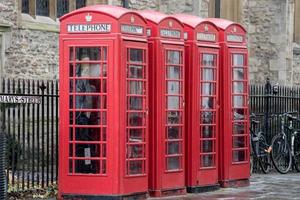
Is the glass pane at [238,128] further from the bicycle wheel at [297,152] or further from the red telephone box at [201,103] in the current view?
the bicycle wheel at [297,152]

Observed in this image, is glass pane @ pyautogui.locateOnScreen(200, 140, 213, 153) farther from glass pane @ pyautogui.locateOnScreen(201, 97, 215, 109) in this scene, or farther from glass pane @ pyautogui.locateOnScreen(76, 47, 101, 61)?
glass pane @ pyautogui.locateOnScreen(76, 47, 101, 61)

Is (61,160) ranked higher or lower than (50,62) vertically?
lower

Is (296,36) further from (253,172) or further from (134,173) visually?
(134,173)

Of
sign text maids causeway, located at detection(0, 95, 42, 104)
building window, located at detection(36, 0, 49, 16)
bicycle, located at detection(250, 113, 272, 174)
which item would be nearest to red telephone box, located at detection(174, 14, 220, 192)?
sign text maids causeway, located at detection(0, 95, 42, 104)

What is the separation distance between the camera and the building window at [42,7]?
18016 mm

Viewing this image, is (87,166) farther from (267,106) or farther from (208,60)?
(267,106)

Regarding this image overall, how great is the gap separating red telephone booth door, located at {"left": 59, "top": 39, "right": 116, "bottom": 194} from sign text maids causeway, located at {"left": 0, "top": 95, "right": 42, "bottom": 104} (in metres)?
0.66

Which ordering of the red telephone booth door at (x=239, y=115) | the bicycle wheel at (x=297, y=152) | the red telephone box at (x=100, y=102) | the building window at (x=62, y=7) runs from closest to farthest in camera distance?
the red telephone box at (x=100, y=102) < the red telephone booth door at (x=239, y=115) < the bicycle wheel at (x=297, y=152) < the building window at (x=62, y=7)

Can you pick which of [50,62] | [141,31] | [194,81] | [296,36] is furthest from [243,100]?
[296,36]

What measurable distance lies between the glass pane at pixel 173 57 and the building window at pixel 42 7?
23.8 ft

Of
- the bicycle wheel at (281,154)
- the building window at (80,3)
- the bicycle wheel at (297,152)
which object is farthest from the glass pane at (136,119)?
the building window at (80,3)

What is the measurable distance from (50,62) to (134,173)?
734 cm

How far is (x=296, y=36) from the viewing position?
2961 cm

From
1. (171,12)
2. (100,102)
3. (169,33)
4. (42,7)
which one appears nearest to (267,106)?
(169,33)
